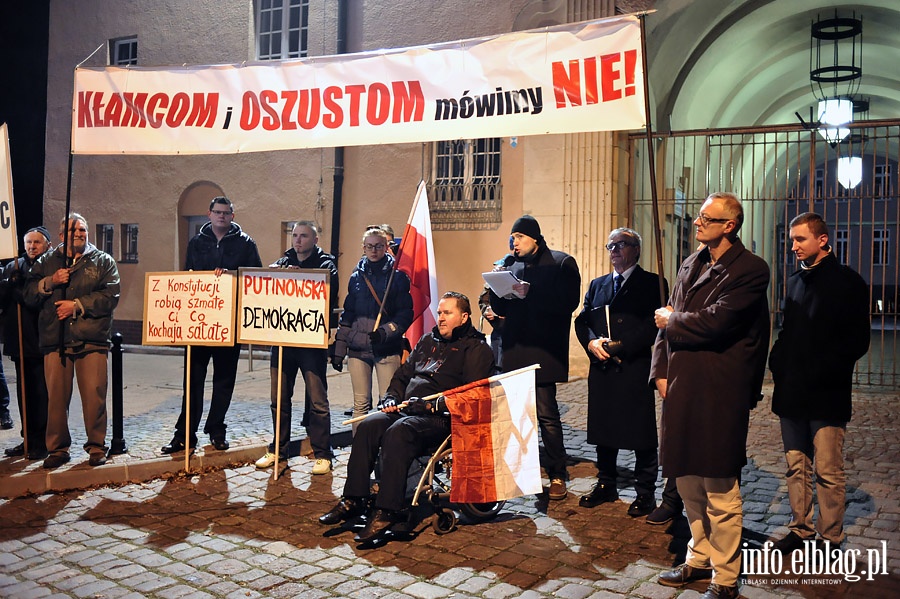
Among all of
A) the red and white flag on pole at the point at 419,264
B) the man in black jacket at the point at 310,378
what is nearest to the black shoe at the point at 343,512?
the man in black jacket at the point at 310,378

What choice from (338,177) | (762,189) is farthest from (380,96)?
(762,189)

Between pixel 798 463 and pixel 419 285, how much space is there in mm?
3805

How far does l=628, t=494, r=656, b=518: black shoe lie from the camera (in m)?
5.88

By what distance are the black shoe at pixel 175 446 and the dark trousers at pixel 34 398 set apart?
3.58 feet

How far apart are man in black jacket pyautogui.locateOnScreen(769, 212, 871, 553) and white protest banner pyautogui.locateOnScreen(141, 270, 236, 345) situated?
451 centimetres

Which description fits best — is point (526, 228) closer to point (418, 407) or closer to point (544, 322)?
point (544, 322)

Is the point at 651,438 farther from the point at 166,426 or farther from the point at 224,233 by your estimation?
the point at 166,426

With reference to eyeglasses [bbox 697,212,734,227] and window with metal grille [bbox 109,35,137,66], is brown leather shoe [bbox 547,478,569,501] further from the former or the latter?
window with metal grille [bbox 109,35,137,66]

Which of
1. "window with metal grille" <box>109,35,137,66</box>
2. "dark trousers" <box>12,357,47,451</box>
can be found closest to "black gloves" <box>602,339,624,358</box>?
"dark trousers" <box>12,357,47,451</box>

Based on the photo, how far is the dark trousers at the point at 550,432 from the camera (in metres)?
6.39

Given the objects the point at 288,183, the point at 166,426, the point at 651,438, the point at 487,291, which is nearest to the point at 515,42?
the point at 487,291

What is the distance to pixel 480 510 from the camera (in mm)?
5730

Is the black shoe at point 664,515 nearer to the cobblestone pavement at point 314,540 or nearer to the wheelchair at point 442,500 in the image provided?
the cobblestone pavement at point 314,540
